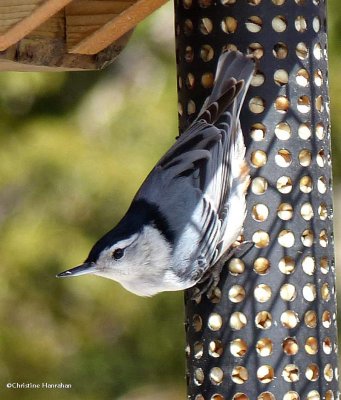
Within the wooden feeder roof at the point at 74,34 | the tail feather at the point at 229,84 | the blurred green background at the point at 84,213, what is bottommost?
the blurred green background at the point at 84,213

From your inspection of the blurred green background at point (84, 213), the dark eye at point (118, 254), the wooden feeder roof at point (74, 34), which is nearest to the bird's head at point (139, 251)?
the dark eye at point (118, 254)

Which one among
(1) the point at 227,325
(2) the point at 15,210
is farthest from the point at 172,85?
(1) the point at 227,325

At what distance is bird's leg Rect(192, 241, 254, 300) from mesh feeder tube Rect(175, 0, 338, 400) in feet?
0.04

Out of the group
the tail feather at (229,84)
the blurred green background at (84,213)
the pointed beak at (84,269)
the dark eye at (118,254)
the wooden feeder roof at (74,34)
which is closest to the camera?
the pointed beak at (84,269)

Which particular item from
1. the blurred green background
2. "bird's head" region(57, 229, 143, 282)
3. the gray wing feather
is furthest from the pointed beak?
the blurred green background

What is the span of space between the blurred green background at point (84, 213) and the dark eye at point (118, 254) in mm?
1344

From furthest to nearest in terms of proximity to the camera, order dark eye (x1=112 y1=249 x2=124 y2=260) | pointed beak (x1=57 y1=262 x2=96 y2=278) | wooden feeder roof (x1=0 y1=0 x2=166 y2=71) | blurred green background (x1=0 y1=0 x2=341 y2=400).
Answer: blurred green background (x1=0 y1=0 x2=341 y2=400) → wooden feeder roof (x1=0 y1=0 x2=166 y2=71) → dark eye (x1=112 y1=249 x2=124 y2=260) → pointed beak (x1=57 y1=262 x2=96 y2=278)

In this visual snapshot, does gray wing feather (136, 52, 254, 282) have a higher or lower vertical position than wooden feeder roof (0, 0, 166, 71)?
lower

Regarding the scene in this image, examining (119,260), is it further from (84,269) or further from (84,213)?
(84,213)

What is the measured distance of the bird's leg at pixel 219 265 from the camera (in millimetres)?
2656

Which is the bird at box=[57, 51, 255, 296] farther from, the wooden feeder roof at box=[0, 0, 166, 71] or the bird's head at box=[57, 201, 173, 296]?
the wooden feeder roof at box=[0, 0, 166, 71]

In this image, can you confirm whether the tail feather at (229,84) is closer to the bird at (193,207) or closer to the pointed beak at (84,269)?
the bird at (193,207)

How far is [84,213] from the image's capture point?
390 centimetres

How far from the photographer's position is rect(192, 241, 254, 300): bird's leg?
266 centimetres
